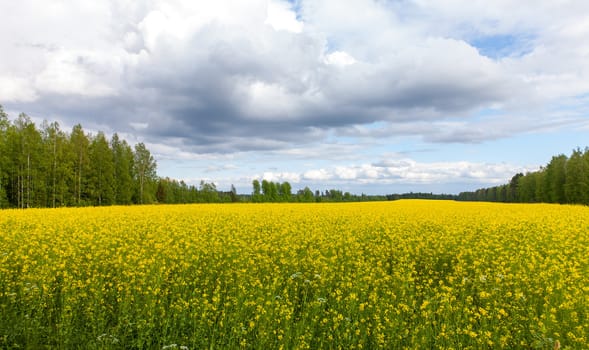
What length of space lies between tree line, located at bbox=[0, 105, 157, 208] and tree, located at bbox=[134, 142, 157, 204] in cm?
166

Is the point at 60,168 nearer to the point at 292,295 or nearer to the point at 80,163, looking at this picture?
the point at 80,163

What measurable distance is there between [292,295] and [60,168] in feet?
169

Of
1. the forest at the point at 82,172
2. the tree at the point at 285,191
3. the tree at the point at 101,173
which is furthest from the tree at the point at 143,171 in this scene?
the tree at the point at 285,191

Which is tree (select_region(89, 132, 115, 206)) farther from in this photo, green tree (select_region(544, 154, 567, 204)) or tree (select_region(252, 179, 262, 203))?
green tree (select_region(544, 154, 567, 204))

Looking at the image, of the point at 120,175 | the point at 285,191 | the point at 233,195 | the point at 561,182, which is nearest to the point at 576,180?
the point at 561,182

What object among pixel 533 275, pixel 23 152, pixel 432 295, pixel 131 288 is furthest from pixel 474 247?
pixel 23 152

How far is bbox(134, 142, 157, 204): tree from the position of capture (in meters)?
65.8

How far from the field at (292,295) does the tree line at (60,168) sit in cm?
3883

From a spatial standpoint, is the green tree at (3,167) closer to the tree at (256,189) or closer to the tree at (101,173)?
the tree at (101,173)

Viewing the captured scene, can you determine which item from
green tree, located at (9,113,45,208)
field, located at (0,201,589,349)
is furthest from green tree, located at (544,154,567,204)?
green tree, located at (9,113,45,208)

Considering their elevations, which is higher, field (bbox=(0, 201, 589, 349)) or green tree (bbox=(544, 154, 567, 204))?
green tree (bbox=(544, 154, 567, 204))

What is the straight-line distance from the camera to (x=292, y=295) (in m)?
7.91

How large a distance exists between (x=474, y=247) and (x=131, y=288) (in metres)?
10.6

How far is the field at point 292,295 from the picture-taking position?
5.92 metres
